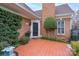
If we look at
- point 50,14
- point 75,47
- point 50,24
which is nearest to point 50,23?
point 50,24

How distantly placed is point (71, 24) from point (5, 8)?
150cm

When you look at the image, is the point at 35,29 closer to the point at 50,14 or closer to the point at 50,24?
the point at 50,24

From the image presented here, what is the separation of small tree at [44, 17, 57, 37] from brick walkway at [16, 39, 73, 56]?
306 millimetres

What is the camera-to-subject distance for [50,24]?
161 inches

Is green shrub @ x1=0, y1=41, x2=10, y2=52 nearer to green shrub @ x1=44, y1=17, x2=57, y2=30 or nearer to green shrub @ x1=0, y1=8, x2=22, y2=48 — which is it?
green shrub @ x1=0, y1=8, x2=22, y2=48

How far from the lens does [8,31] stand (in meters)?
3.94

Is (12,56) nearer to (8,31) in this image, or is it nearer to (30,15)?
(8,31)

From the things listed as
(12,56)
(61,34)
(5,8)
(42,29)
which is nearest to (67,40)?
(61,34)

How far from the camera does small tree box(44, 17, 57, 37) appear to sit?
403 cm

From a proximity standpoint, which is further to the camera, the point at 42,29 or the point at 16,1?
the point at 42,29

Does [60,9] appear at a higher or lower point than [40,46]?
higher

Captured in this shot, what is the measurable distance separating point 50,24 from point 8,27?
0.94 meters

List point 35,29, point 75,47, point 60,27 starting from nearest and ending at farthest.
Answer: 1. point 75,47
2. point 60,27
3. point 35,29

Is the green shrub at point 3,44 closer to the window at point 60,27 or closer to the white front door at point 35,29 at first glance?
the white front door at point 35,29
